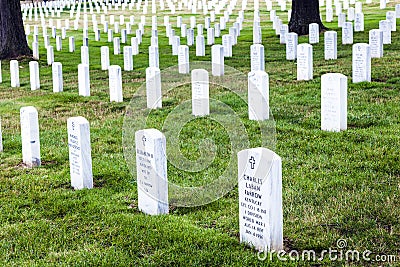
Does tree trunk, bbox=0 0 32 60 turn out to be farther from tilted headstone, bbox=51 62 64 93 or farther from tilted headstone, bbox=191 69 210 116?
tilted headstone, bbox=191 69 210 116

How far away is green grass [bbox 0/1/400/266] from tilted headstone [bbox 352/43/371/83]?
368 mm

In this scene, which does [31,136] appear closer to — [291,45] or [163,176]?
[163,176]

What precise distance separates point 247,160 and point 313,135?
12.7 feet

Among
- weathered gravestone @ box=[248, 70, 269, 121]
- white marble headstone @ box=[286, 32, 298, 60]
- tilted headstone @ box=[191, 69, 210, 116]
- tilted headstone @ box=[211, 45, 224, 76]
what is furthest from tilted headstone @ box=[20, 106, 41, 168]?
white marble headstone @ box=[286, 32, 298, 60]

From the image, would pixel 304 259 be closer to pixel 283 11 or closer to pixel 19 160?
pixel 19 160

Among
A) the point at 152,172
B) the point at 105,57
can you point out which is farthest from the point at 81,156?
the point at 105,57

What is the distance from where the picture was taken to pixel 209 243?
565 centimetres

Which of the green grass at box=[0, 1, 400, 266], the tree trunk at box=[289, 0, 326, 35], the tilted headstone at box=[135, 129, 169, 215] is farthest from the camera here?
the tree trunk at box=[289, 0, 326, 35]

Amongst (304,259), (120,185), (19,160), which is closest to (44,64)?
(19,160)

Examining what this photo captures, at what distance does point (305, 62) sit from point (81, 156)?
23.5 ft

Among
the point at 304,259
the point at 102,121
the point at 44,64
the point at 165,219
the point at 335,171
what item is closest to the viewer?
the point at 304,259

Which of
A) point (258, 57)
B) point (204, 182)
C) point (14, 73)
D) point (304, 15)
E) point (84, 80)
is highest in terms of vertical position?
point (304, 15)

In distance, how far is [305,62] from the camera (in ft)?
44.7

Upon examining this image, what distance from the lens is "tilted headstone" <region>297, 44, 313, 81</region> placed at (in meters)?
13.5
